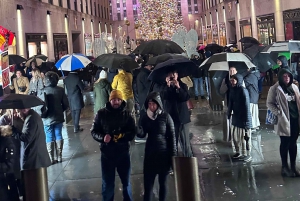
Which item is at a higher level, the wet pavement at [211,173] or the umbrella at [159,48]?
the umbrella at [159,48]

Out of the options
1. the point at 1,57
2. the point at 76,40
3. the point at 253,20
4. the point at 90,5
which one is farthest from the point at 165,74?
the point at 90,5

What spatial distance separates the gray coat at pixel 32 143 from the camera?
20.6 feet

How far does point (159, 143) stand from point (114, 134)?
59cm

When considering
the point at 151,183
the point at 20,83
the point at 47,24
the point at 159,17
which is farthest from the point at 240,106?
the point at 159,17

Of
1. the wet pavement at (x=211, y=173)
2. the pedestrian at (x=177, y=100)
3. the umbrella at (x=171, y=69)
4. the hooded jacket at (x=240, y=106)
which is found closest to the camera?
the wet pavement at (x=211, y=173)

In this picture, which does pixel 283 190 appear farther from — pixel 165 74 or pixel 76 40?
pixel 76 40

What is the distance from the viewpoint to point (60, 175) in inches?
320

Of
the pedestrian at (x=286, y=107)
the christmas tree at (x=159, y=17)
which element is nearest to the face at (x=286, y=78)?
the pedestrian at (x=286, y=107)

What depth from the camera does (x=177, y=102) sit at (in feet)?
25.3

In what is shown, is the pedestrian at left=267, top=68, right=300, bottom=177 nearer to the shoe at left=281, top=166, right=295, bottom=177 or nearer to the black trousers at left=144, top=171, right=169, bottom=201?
the shoe at left=281, top=166, right=295, bottom=177

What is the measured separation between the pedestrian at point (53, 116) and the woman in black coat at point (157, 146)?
372 cm

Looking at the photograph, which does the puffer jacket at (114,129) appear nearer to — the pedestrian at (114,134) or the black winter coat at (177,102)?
the pedestrian at (114,134)

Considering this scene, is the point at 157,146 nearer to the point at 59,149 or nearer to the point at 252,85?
the point at 59,149

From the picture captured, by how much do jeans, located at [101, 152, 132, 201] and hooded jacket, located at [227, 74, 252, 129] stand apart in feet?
9.93
